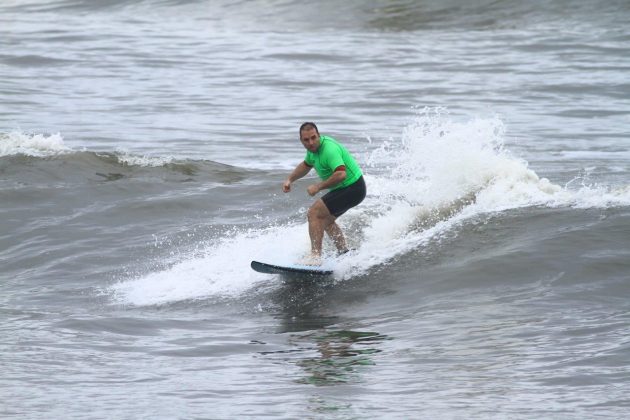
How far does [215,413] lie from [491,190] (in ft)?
23.7

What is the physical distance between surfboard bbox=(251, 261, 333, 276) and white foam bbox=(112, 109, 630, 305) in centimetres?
41

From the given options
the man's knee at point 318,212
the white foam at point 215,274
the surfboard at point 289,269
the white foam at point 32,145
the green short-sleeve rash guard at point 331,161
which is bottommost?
the white foam at point 215,274

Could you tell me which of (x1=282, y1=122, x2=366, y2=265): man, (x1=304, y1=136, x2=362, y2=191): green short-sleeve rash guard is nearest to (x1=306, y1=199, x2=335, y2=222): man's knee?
(x1=282, y1=122, x2=366, y2=265): man

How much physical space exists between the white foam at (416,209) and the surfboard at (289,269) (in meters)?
0.41

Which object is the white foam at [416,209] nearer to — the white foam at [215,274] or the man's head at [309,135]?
the white foam at [215,274]

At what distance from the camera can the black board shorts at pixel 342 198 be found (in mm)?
11523

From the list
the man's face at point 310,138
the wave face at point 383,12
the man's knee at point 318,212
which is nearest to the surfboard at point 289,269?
the man's knee at point 318,212

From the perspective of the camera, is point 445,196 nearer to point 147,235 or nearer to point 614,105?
point 147,235

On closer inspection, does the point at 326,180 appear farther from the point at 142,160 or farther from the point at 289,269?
the point at 142,160

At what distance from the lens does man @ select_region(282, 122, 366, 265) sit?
11255mm

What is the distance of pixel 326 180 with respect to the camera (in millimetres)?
11320

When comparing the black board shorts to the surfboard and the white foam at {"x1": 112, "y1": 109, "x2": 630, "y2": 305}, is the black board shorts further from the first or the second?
the white foam at {"x1": 112, "y1": 109, "x2": 630, "y2": 305}

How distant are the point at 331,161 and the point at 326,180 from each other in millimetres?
212

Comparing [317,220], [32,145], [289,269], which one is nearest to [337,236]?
[317,220]
